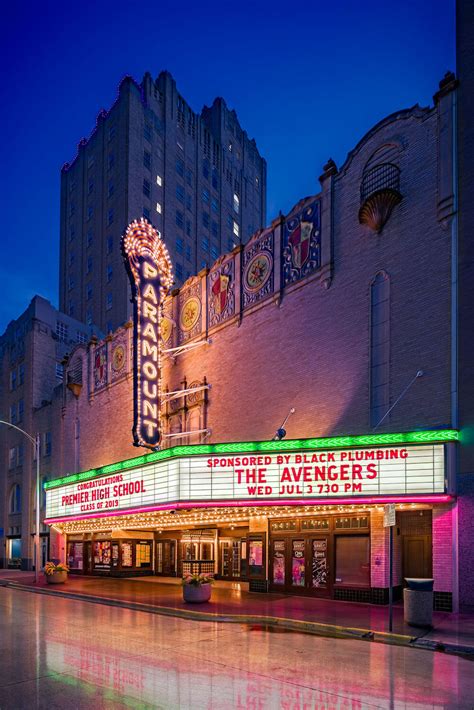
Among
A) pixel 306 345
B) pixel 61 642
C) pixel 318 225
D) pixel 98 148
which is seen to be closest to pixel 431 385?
pixel 306 345

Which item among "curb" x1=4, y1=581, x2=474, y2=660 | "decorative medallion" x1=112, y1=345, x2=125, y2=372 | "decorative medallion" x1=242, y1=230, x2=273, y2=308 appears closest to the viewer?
"curb" x1=4, y1=581, x2=474, y2=660

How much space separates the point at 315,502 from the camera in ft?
62.1

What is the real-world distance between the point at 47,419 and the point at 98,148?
114 feet

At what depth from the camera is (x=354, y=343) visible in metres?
20.5

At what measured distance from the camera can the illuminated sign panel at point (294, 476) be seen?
17484 millimetres

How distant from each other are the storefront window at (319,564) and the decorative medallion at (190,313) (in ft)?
38.9

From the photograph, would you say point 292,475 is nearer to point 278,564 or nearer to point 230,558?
point 278,564

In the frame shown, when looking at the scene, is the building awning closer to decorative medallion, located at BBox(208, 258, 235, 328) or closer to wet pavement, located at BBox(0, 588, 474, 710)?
wet pavement, located at BBox(0, 588, 474, 710)

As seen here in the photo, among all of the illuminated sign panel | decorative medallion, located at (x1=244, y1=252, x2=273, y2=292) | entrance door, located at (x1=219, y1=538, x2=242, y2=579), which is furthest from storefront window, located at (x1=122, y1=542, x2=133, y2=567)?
decorative medallion, located at (x1=244, y1=252, x2=273, y2=292)

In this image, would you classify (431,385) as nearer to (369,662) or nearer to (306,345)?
(306,345)

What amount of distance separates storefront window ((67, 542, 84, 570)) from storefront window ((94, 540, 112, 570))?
1702mm

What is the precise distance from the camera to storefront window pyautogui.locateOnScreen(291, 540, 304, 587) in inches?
847

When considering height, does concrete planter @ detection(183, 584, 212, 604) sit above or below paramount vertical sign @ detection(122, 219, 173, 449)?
below

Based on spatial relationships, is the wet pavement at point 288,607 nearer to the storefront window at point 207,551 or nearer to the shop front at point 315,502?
the shop front at point 315,502
